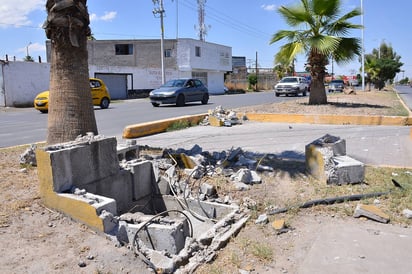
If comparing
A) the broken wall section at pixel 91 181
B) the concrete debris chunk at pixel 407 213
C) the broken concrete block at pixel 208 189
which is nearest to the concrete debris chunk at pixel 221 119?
the broken wall section at pixel 91 181

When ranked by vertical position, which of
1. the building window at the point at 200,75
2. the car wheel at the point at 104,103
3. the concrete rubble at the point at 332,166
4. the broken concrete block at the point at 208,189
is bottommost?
the broken concrete block at the point at 208,189

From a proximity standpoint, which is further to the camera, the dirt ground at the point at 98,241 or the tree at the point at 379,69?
the tree at the point at 379,69

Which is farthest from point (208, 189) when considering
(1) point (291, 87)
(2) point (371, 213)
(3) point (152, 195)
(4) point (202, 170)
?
(1) point (291, 87)

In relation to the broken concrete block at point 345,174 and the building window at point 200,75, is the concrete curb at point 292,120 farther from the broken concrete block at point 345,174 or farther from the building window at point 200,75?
the building window at point 200,75

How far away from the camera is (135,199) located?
5598mm

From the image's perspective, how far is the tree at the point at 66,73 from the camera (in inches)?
221

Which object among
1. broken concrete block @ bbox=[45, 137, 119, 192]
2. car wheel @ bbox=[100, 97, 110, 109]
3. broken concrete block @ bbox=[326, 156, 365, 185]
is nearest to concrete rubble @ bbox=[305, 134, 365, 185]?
broken concrete block @ bbox=[326, 156, 365, 185]

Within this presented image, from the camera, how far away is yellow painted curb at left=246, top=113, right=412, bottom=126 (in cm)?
1198

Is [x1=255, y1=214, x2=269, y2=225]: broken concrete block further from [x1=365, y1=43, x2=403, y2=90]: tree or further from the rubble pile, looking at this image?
[x1=365, y1=43, x2=403, y2=90]: tree

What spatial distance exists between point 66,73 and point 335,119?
9.26 meters

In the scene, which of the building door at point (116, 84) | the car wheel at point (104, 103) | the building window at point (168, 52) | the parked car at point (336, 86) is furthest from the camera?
the building window at point (168, 52)

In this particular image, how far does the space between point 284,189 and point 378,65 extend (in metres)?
52.0

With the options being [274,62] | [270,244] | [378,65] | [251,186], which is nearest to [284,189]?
[251,186]

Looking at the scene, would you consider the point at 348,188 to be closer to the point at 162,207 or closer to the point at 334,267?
the point at 334,267
